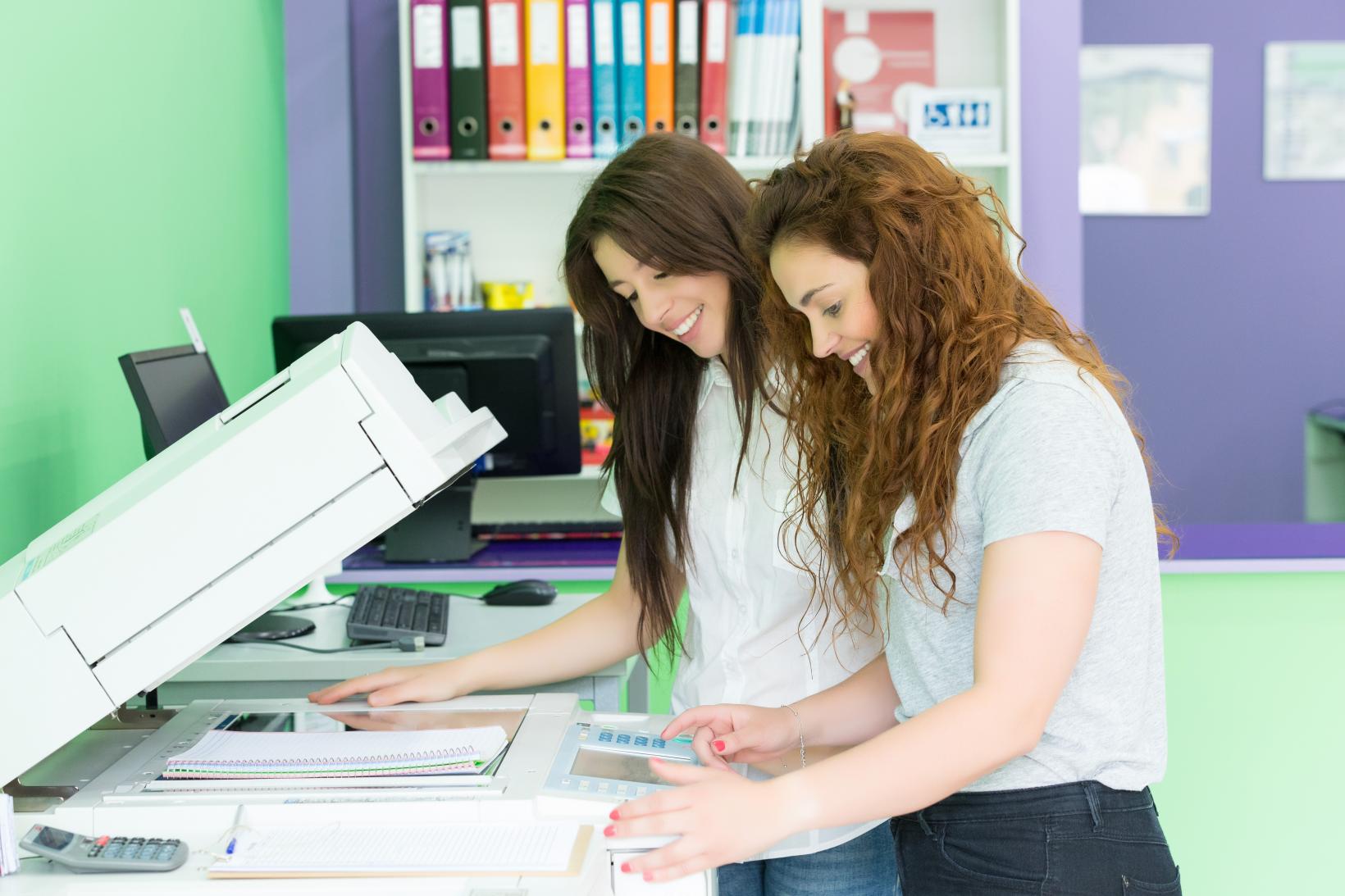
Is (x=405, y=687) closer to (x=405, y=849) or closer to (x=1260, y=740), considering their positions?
(x=405, y=849)

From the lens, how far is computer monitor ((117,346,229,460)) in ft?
4.95

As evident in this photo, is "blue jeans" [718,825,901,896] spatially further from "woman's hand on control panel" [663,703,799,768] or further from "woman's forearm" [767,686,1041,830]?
"woman's forearm" [767,686,1041,830]

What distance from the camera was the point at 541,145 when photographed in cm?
311

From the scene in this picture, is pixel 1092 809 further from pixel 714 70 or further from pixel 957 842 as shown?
pixel 714 70

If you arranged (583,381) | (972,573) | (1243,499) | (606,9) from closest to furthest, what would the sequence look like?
(972,573), (606,9), (583,381), (1243,499)

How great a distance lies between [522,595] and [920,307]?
3.53 ft

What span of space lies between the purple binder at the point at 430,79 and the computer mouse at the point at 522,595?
1522 millimetres

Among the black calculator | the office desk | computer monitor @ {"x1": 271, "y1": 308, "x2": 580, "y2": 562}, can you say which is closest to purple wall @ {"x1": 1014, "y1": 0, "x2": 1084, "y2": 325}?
computer monitor @ {"x1": 271, "y1": 308, "x2": 580, "y2": 562}

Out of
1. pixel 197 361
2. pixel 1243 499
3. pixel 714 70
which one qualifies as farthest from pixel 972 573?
pixel 1243 499

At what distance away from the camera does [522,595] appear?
6.48ft

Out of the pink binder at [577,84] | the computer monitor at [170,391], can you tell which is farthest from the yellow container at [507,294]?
the computer monitor at [170,391]

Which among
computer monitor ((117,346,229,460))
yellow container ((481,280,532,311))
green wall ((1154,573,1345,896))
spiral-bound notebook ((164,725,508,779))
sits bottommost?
green wall ((1154,573,1345,896))

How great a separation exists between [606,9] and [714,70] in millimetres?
307

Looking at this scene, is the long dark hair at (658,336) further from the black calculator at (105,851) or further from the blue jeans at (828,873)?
the black calculator at (105,851)
